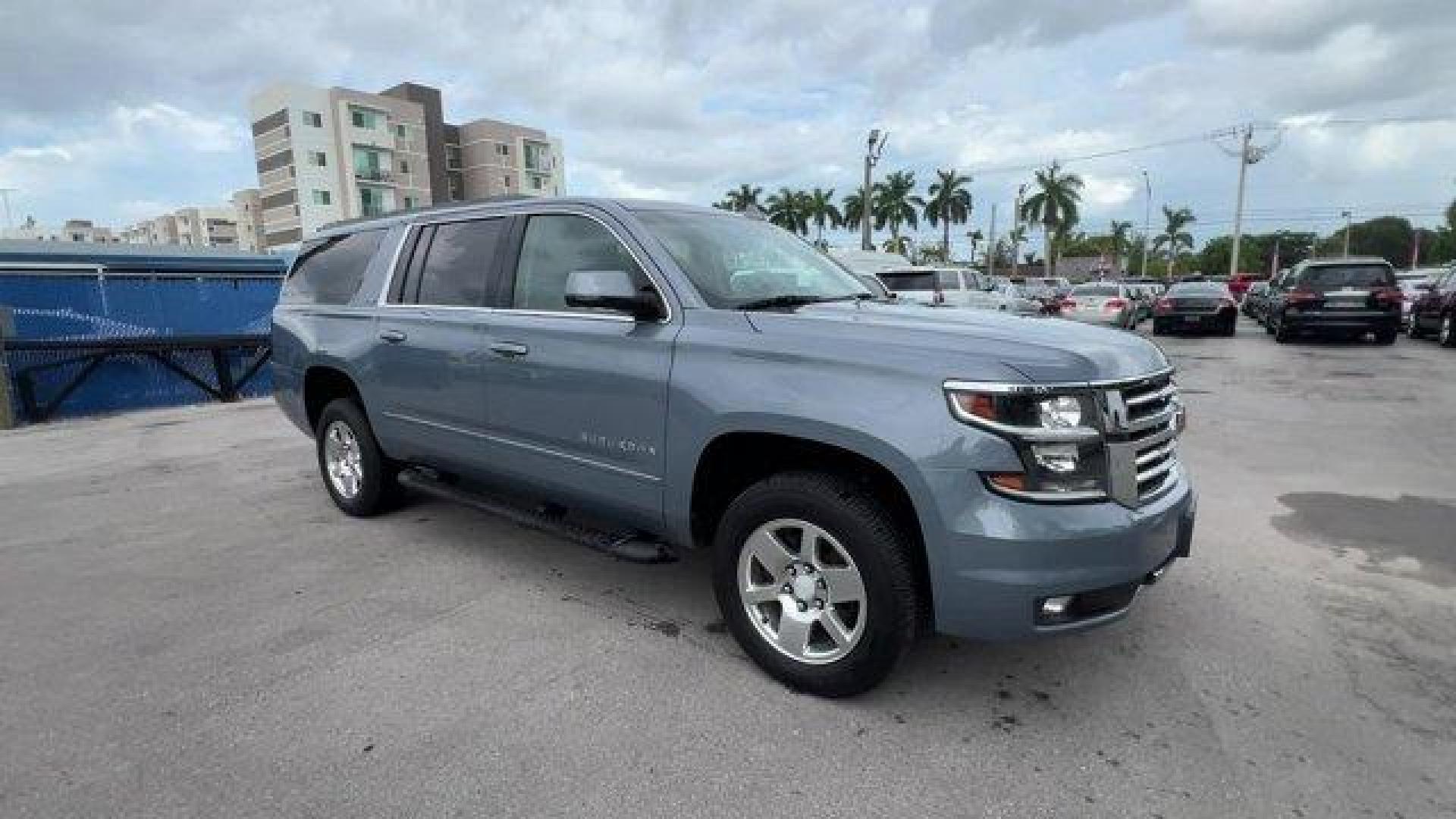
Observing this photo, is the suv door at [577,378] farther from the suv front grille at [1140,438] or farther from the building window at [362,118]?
the building window at [362,118]

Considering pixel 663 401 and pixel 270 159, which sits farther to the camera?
pixel 270 159

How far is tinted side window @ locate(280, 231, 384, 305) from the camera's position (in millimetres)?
4988

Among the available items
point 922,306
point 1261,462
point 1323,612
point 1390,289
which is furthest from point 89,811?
point 1390,289

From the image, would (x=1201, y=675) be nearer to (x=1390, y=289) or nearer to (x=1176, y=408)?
(x=1176, y=408)

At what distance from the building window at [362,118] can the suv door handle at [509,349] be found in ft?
220

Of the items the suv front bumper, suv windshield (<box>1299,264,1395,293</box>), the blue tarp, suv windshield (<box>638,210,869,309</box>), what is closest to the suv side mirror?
suv windshield (<box>638,210,869,309</box>)

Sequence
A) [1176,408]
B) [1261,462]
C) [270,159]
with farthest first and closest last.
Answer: [270,159], [1261,462], [1176,408]

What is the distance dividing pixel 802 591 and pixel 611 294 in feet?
4.39

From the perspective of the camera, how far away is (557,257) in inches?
149

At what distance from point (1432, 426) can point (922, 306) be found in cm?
730

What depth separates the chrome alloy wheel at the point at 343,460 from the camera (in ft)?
17.0

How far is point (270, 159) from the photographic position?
6181 cm

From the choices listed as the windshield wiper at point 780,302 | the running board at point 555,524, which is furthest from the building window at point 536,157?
the windshield wiper at point 780,302

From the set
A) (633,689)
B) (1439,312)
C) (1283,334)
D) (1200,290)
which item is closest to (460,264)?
(633,689)
